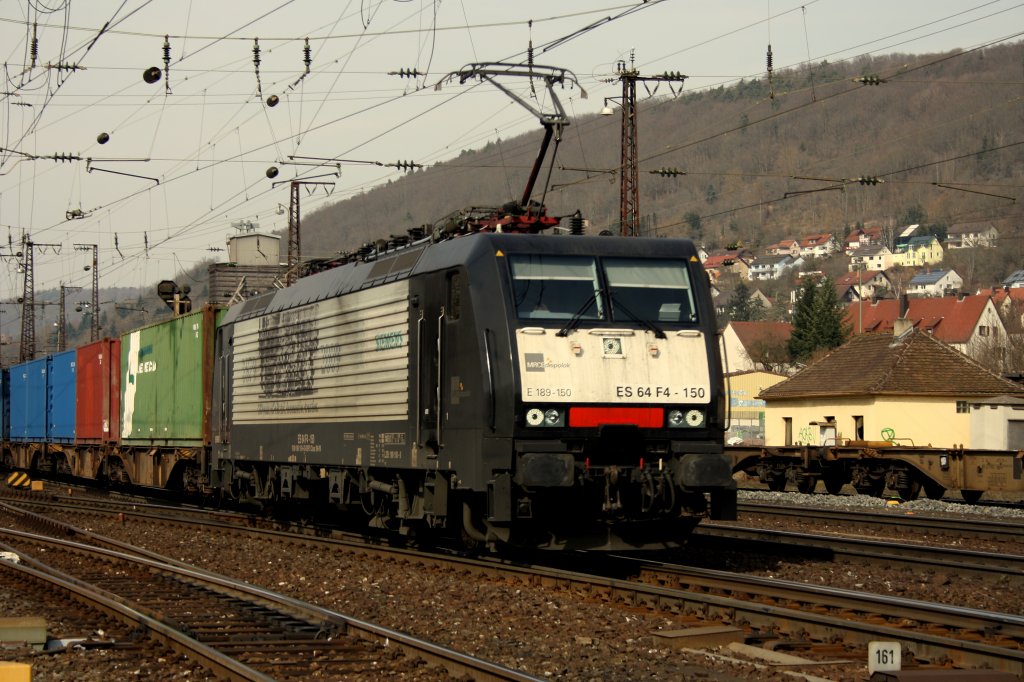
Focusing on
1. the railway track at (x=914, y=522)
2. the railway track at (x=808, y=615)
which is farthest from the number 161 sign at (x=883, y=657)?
the railway track at (x=914, y=522)

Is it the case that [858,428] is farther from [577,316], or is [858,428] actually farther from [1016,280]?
[1016,280]

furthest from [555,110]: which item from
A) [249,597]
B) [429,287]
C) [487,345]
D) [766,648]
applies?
[766,648]

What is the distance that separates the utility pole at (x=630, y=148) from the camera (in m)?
31.8

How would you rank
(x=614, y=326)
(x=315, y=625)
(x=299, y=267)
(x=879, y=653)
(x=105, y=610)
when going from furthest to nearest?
(x=299, y=267), (x=614, y=326), (x=105, y=610), (x=315, y=625), (x=879, y=653)

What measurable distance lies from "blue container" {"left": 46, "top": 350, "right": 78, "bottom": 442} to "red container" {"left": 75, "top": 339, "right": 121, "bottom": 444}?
27.3 inches

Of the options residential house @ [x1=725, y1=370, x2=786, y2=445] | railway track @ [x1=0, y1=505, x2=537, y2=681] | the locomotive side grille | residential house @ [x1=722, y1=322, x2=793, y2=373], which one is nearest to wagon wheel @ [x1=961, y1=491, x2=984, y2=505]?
the locomotive side grille

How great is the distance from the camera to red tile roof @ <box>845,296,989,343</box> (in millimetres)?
114000

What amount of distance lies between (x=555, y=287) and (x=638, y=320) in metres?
0.94

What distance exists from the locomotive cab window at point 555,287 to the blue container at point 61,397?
1038 inches

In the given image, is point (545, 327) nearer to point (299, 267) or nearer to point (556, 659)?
point (556, 659)

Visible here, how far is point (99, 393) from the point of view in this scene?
33500 mm

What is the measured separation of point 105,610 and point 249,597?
4.55ft

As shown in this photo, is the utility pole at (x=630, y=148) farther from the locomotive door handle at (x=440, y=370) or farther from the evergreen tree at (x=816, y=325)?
the evergreen tree at (x=816, y=325)

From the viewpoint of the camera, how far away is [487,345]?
1265 cm
